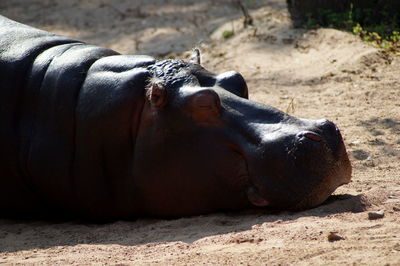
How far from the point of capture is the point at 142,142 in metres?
4.47

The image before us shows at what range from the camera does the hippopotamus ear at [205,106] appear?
14.1 ft

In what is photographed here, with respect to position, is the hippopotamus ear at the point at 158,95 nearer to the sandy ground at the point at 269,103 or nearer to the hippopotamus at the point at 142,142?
the hippopotamus at the point at 142,142

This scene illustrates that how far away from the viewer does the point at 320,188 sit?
4230 millimetres

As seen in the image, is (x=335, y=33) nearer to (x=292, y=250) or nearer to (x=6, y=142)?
(x=6, y=142)

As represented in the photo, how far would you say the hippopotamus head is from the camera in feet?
13.7

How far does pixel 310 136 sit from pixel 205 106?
550 mm

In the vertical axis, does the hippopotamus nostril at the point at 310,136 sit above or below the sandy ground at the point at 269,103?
above

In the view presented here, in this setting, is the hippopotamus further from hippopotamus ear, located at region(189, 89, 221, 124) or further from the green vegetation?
the green vegetation

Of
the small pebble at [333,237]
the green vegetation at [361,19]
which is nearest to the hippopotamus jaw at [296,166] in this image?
the small pebble at [333,237]

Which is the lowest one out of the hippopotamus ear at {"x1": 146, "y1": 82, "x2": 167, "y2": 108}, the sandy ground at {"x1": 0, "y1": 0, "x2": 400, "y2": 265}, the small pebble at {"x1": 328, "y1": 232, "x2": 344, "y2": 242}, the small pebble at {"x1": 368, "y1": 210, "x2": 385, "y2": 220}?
the sandy ground at {"x1": 0, "y1": 0, "x2": 400, "y2": 265}

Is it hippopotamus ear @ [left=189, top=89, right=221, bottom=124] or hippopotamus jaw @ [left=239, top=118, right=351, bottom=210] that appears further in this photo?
hippopotamus ear @ [left=189, top=89, right=221, bottom=124]

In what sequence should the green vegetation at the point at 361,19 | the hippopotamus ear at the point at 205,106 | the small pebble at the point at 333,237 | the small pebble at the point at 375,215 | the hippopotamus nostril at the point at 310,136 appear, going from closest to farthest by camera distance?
the small pebble at the point at 333,237, the small pebble at the point at 375,215, the hippopotamus nostril at the point at 310,136, the hippopotamus ear at the point at 205,106, the green vegetation at the point at 361,19

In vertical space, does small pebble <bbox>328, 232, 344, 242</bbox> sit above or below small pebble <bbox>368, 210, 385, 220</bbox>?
above

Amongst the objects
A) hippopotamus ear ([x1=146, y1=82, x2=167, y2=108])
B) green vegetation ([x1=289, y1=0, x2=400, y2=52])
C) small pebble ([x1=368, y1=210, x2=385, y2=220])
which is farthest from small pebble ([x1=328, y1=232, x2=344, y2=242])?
green vegetation ([x1=289, y1=0, x2=400, y2=52])
